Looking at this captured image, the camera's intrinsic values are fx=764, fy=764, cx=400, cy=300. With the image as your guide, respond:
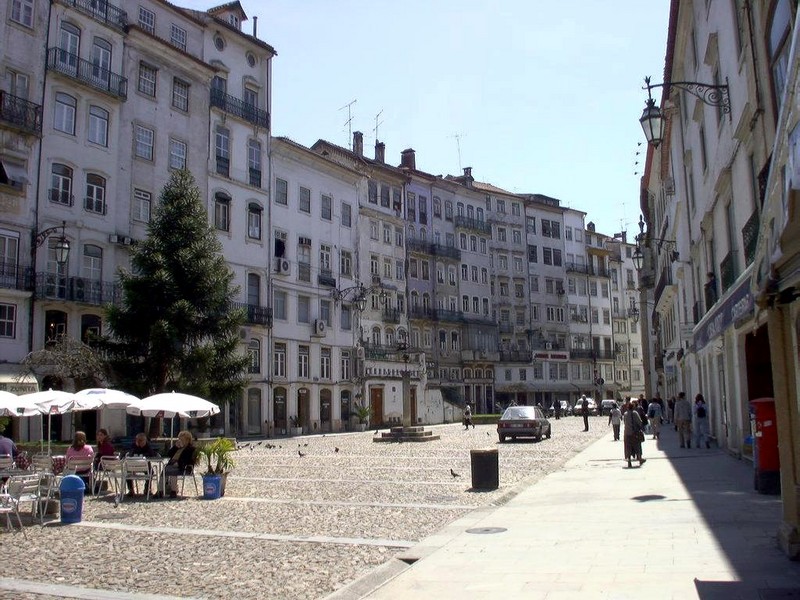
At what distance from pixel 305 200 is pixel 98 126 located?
16.4 metres

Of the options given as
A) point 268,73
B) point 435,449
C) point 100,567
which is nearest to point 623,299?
point 268,73

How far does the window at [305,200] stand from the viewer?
48.2 meters

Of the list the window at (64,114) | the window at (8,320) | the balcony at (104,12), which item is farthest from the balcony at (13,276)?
the balcony at (104,12)

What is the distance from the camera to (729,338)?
67.1 ft

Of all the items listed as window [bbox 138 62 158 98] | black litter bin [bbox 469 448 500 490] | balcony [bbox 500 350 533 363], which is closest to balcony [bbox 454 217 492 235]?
balcony [bbox 500 350 533 363]

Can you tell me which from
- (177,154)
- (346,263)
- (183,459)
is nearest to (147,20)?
(177,154)

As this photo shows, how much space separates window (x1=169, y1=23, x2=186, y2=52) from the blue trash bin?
103ft

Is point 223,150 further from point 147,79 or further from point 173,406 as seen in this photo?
point 173,406

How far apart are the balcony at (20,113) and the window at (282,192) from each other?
1674 cm

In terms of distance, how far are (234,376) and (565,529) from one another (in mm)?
21561

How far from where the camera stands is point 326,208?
50.7m

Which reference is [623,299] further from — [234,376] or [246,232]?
[234,376]

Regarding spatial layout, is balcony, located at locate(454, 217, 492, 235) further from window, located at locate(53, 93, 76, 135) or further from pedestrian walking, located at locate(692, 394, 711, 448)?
pedestrian walking, located at locate(692, 394, 711, 448)

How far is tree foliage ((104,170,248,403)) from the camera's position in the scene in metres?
28.4
